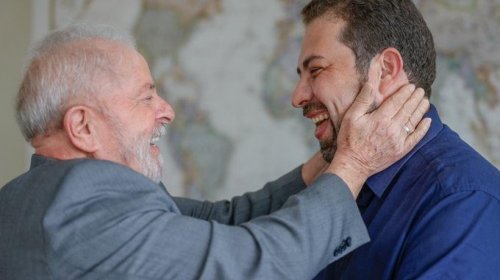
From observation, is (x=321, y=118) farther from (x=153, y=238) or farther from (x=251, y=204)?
(x=153, y=238)

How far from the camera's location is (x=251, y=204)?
1792mm

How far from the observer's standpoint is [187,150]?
101 inches

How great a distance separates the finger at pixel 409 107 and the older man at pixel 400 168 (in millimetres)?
74

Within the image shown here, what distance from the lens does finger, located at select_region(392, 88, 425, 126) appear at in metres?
1.36

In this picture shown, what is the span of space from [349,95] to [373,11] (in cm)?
19

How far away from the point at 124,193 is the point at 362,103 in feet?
1.77

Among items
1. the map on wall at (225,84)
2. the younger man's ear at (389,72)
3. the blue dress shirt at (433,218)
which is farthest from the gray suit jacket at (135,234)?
the map on wall at (225,84)

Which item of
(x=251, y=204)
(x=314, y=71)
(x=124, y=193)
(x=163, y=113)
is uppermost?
(x=314, y=71)

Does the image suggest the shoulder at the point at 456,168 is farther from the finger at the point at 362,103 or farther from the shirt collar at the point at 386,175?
the finger at the point at 362,103

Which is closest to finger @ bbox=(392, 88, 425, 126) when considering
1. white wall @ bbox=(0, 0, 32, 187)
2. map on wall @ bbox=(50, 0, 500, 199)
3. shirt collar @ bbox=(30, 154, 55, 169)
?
shirt collar @ bbox=(30, 154, 55, 169)

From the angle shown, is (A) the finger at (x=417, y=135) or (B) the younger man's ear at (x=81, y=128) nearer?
(B) the younger man's ear at (x=81, y=128)

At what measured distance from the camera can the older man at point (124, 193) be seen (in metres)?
1.11

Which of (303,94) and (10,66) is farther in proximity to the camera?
(10,66)

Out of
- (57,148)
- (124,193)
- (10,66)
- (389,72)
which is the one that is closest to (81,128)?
(57,148)
